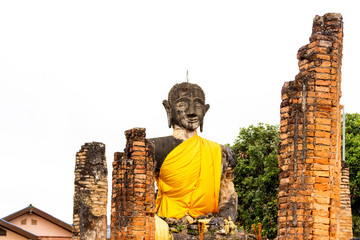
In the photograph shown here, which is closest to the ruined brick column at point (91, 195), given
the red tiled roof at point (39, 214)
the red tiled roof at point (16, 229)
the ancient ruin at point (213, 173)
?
the ancient ruin at point (213, 173)

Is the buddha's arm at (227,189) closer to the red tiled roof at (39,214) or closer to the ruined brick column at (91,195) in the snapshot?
the ruined brick column at (91,195)

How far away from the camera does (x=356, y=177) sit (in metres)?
26.3

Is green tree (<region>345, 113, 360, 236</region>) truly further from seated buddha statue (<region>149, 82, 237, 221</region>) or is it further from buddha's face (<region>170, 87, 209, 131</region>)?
buddha's face (<region>170, 87, 209, 131</region>)

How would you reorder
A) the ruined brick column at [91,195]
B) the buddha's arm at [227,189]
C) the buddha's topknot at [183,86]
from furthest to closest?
the buddha's topknot at [183,86] → the buddha's arm at [227,189] → the ruined brick column at [91,195]

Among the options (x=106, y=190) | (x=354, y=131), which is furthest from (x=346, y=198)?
(x=354, y=131)

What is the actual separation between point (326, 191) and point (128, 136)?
260 inches

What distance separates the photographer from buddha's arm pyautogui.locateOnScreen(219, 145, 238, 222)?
2072 cm

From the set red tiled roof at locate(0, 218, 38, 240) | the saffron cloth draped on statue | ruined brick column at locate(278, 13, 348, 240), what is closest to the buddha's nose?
the saffron cloth draped on statue

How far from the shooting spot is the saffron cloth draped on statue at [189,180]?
20.6 m

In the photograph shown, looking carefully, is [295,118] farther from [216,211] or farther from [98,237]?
[216,211]

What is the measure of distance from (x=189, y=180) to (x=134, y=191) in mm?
6444

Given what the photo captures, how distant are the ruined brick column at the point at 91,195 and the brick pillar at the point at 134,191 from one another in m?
3.67

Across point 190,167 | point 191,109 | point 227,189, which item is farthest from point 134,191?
point 227,189

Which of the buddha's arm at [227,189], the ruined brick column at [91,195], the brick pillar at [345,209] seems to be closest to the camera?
the brick pillar at [345,209]
